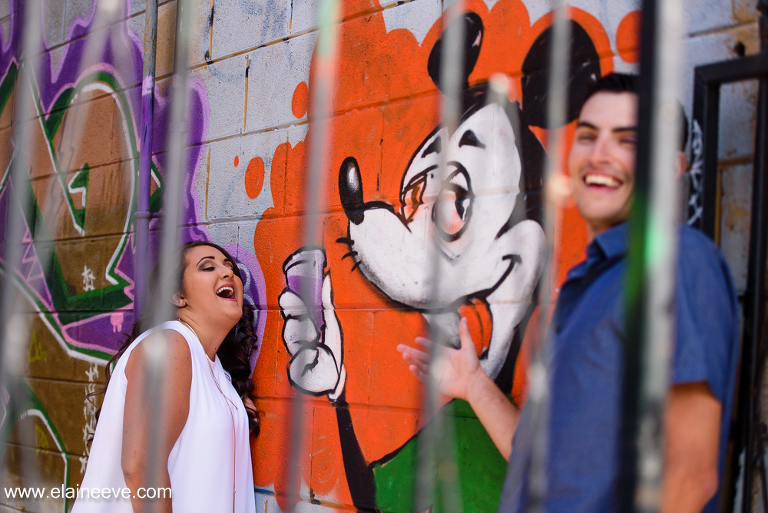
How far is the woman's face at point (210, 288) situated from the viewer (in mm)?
2520

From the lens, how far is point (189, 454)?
2299 mm

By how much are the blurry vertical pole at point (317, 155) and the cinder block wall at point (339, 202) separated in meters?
0.03

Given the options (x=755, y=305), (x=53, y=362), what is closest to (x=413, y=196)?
(x=755, y=305)

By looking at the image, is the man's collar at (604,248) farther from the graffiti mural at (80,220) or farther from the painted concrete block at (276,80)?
the graffiti mural at (80,220)

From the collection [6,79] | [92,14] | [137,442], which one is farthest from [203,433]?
[6,79]

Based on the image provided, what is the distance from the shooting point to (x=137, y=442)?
2.22m

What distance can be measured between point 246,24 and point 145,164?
2.75 feet

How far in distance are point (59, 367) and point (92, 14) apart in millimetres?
1974

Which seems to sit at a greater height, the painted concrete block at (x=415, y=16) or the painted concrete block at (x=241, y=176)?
the painted concrete block at (x=415, y=16)

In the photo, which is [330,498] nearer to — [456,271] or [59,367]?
[456,271]

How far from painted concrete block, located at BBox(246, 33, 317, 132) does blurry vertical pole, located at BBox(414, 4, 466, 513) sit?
0.64 meters

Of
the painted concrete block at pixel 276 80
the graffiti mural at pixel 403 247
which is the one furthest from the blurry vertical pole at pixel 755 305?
the painted concrete block at pixel 276 80

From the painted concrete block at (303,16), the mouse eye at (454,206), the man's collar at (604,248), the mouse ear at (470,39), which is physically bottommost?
the man's collar at (604,248)

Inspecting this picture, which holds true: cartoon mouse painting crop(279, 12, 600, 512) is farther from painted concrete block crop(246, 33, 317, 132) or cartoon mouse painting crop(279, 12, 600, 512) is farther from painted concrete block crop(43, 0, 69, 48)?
painted concrete block crop(43, 0, 69, 48)
